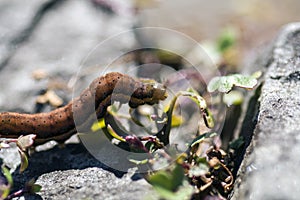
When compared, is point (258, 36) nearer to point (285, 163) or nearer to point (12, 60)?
point (12, 60)

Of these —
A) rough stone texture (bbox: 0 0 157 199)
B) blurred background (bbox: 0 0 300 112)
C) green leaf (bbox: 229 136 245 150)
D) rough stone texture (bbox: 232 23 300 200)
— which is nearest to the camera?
rough stone texture (bbox: 232 23 300 200)

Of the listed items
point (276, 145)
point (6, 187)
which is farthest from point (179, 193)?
point (6, 187)

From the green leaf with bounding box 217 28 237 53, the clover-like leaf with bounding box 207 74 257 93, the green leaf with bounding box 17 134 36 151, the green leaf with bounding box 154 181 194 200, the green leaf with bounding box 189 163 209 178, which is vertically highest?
the green leaf with bounding box 217 28 237 53

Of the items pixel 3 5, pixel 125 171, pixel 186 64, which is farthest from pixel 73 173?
pixel 3 5

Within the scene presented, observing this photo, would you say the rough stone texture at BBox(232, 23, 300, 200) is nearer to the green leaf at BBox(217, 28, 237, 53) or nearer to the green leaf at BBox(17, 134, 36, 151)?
the green leaf at BBox(17, 134, 36, 151)

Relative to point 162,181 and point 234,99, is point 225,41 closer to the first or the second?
point 234,99

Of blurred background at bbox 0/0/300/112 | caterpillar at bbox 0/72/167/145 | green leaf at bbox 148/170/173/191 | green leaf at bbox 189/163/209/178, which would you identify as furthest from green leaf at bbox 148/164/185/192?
blurred background at bbox 0/0/300/112
